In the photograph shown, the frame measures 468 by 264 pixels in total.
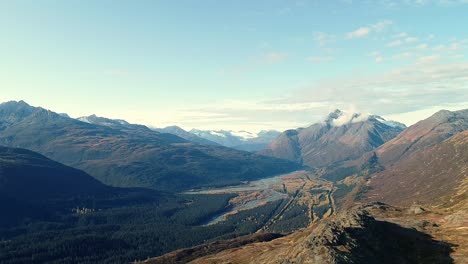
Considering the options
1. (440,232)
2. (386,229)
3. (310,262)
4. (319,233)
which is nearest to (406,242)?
(386,229)

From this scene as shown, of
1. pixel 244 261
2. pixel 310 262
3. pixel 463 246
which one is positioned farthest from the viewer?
pixel 244 261

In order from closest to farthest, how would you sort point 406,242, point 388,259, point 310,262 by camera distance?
point 310,262
point 388,259
point 406,242

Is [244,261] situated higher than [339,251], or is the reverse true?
[339,251]

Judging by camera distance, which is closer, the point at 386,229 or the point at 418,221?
the point at 386,229

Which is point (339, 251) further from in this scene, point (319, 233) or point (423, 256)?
point (423, 256)

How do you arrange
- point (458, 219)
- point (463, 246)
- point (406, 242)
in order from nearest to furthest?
point (463, 246) → point (406, 242) → point (458, 219)

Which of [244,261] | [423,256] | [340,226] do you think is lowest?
[244,261]

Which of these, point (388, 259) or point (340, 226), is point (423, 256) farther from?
point (340, 226)

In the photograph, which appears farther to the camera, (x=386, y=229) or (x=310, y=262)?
(x=386, y=229)

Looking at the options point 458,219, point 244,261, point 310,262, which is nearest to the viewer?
point 310,262

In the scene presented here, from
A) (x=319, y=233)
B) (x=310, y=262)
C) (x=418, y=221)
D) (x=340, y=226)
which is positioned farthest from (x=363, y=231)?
(x=418, y=221)
